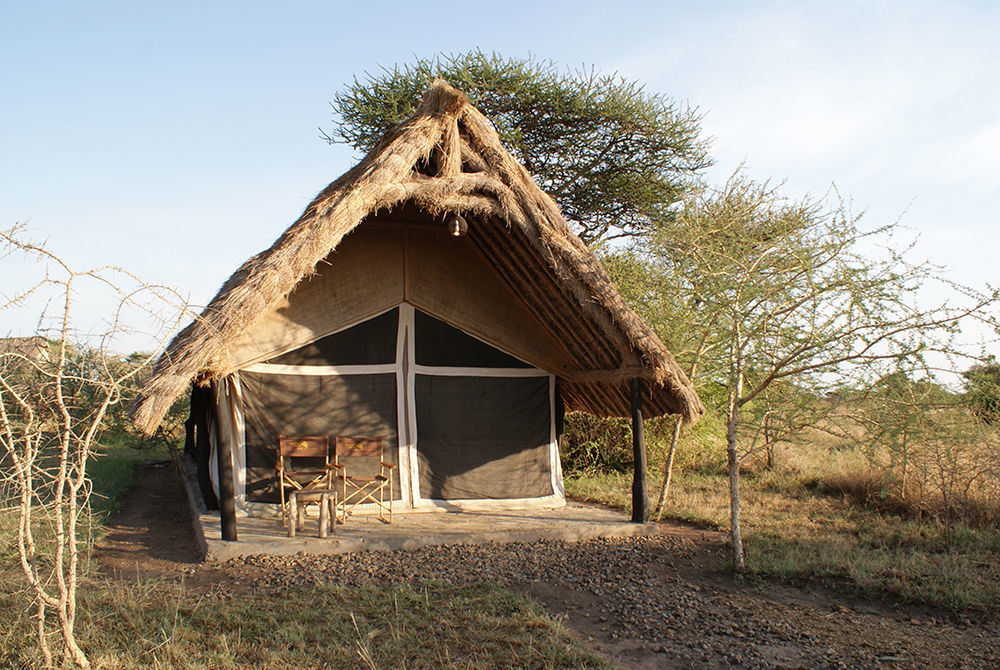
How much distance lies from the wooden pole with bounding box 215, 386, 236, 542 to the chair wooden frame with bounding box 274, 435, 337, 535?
21.2 inches

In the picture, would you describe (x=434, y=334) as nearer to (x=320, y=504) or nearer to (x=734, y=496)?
(x=320, y=504)

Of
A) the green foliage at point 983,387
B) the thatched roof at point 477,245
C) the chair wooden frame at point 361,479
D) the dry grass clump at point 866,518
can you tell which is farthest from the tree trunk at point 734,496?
the chair wooden frame at point 361,479

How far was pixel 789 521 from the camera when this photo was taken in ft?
22.7

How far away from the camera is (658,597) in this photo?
4598 millimetres

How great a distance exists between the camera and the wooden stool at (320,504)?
18.7 feet

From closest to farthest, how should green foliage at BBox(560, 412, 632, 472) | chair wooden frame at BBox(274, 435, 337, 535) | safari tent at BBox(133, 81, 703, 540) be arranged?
safari tent at BBox(133, 81, 703, 540) < chair wooden frame at BBox(274, 435, 337, 535) < green foliage at BBox(560, 412, 632, 472)

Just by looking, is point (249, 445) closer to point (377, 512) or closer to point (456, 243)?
point (377, 512)

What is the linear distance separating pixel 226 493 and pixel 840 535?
521 centimetres

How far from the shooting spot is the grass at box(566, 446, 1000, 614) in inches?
186

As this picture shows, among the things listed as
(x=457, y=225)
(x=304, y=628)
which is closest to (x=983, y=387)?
(x=457, y=225)

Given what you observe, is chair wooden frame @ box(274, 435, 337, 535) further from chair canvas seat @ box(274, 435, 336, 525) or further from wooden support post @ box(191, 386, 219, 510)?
wooden support post @ box(191, 386, 219, 510)

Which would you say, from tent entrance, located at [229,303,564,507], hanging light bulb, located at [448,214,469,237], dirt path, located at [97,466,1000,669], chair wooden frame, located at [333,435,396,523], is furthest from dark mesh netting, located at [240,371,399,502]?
hanging light bulb, located at [448,214,469,237]

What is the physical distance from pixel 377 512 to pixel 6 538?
9.91 feet

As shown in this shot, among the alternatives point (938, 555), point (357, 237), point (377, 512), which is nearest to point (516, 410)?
point (377, 512)
